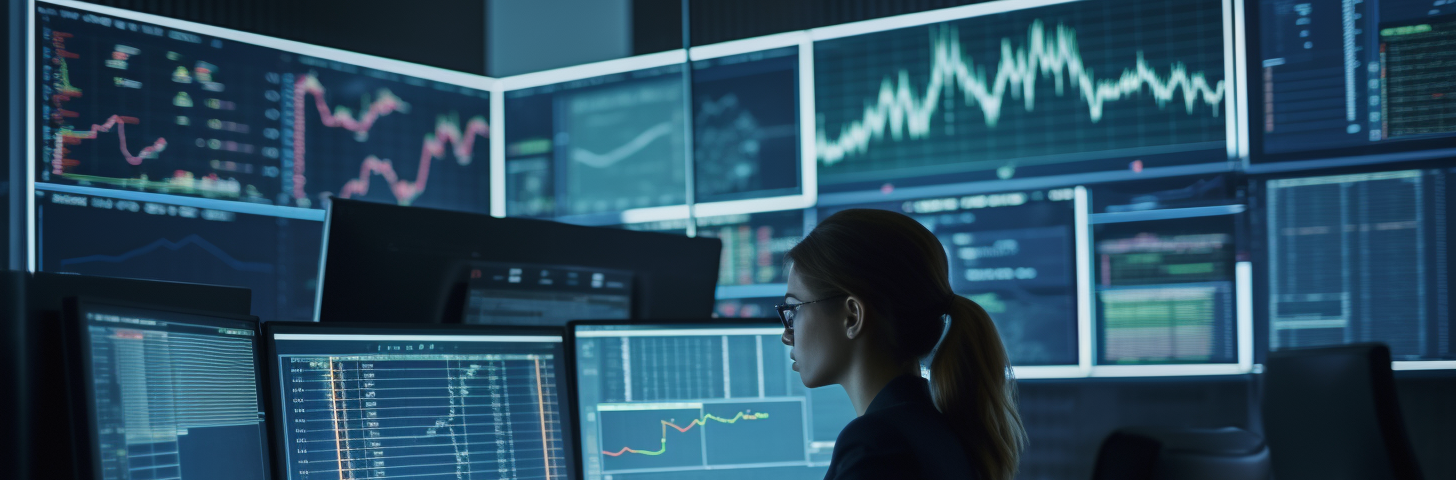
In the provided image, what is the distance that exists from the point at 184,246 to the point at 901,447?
2.30m

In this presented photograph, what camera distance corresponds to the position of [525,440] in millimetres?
1283

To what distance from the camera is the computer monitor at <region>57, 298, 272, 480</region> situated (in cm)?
86

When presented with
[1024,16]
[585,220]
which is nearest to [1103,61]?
[1024,16]

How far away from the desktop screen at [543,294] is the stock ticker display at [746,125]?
1.41 m

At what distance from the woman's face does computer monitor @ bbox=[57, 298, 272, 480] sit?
1.92 ft

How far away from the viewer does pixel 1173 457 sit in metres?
1.18

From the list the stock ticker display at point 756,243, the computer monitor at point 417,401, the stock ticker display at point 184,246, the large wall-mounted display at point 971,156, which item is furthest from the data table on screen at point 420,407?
the stock ticker display at point 756,243

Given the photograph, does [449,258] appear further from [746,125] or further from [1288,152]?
[1288,152]

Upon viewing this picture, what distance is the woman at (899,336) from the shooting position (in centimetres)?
108

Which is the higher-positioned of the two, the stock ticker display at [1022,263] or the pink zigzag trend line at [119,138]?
the pink zigzag trend line at [119,138]

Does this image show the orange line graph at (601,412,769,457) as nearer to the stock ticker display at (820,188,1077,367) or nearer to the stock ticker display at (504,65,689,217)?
the stock ticker display at (820,188,1077,367)

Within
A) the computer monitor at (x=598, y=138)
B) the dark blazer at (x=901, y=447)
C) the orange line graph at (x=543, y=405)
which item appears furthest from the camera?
the computer monitor at (x=598, y=138)

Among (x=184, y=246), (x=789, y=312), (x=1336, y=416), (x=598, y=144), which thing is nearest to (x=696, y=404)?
(x=789, y=312)

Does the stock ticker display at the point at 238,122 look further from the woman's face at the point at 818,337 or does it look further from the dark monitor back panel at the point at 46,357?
the woman's face at the point at 818,337
